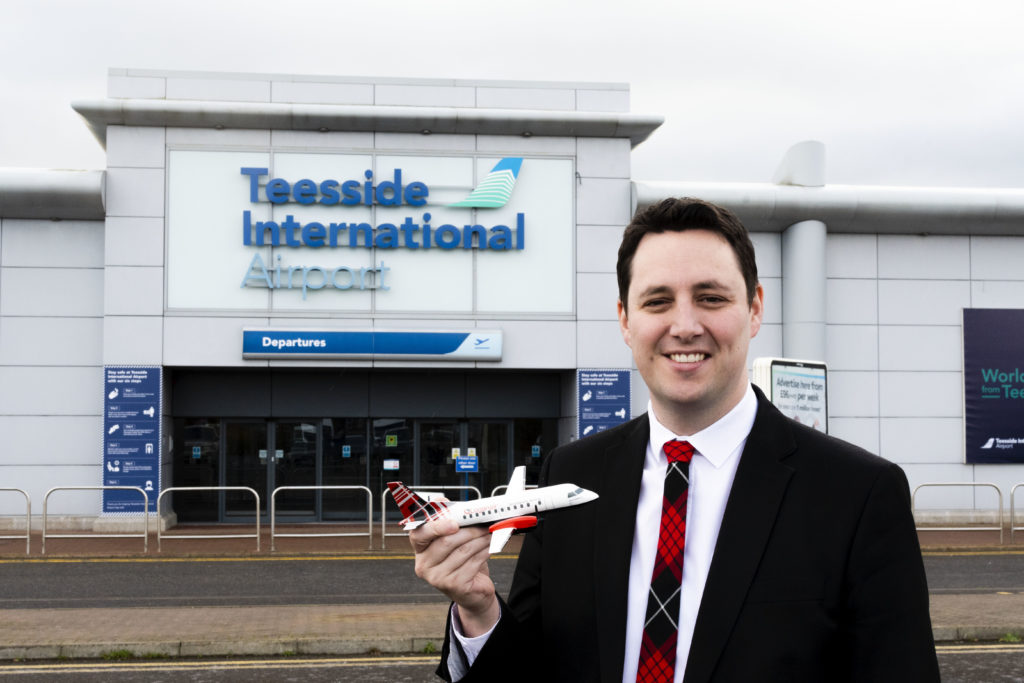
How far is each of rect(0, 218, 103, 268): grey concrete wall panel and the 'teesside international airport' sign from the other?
188 centimetres

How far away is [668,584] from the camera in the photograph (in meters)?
2.33

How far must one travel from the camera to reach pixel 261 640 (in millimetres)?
9008

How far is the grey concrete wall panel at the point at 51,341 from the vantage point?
67.4 ft

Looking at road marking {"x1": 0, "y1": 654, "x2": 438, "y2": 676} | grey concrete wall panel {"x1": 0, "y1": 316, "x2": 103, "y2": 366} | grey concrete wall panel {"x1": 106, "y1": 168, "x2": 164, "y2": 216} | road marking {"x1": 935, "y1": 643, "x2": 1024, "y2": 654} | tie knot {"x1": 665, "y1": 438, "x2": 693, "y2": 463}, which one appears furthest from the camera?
grey concrete wall panel {"x1": 0, "y1": 316, "x2": 103, "y2": 366}

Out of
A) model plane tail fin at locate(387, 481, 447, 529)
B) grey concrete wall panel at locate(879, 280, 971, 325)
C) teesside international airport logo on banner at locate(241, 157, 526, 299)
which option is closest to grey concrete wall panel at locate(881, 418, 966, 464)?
grey concrete wall panel at locate(879, 280, 971, 325)

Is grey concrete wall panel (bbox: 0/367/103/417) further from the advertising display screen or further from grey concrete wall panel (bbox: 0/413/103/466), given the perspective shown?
the advertising display screen

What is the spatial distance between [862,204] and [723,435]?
2068 centimetres

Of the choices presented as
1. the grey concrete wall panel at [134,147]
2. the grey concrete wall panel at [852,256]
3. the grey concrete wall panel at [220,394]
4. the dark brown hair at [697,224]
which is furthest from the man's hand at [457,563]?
the grey concrete wall panel at [852,256]

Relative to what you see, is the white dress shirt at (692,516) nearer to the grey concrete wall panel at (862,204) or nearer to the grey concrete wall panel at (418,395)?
the grey concrete wall panel at (862,204)

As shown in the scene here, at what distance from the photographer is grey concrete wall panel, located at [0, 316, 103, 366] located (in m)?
20.5

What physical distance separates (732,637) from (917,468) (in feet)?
71.0

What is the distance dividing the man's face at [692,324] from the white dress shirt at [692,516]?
54 mm

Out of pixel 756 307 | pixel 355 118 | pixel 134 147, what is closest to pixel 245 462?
pixel 134 147

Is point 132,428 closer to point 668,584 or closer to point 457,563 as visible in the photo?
point 457,563
